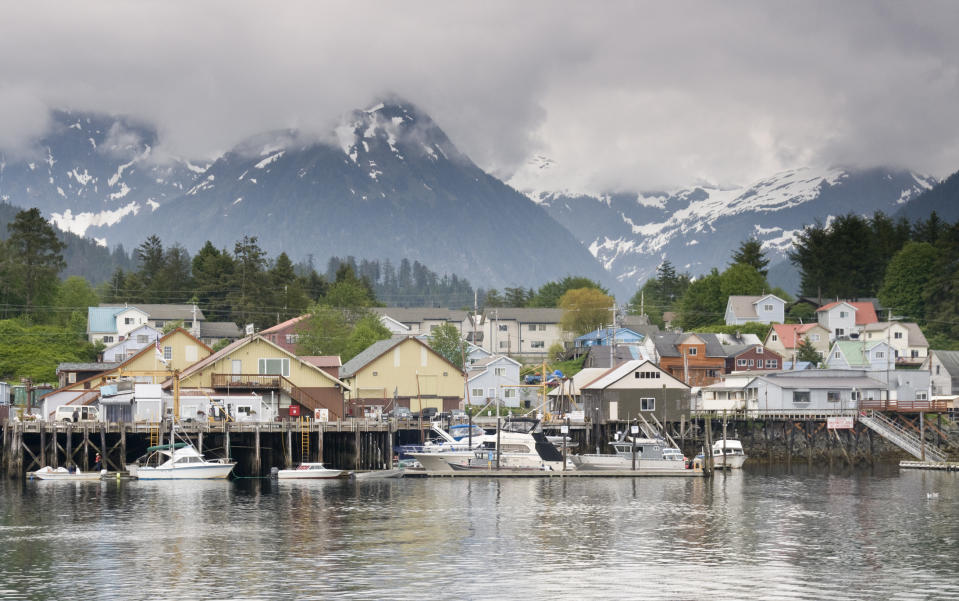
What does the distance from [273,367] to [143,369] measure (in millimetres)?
17109

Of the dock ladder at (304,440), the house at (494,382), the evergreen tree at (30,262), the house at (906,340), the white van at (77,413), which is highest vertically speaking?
the evergreen tree at (30,262)

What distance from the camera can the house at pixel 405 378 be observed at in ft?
362

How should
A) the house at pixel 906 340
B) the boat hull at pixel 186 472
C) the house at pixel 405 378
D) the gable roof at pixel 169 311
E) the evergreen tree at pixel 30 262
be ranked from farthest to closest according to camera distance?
1. the gable roof at pixel 169 311
2. the evergreen tree at pixel 30 262
3. the house at pixel 906 340
4. the house at pixel 405 378
5. the boat hull at pixel 186 472

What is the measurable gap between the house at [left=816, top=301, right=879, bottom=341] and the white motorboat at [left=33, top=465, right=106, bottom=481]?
363 feet

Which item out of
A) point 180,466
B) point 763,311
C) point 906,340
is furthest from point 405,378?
point 763,311

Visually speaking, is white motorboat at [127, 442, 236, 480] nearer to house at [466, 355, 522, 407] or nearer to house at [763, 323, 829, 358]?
house at [466, 355, 522, 407]

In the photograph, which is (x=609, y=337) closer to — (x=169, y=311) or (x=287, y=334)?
(x=287, y=334)

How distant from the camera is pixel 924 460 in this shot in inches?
3792

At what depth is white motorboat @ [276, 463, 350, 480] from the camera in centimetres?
8294

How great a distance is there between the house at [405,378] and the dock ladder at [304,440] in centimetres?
1981

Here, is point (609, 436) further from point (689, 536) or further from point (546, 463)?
point (689, 536)

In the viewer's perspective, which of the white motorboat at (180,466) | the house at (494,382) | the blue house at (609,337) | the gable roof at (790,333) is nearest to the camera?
the white motorboat at (180,466)

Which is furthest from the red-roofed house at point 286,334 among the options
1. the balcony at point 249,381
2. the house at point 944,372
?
the house at point 944,372

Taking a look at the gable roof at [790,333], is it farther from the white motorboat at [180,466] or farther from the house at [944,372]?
the white motorboat at [180,466]
